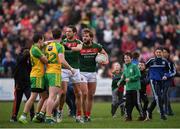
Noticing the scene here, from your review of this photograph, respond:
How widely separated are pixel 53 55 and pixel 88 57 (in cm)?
200

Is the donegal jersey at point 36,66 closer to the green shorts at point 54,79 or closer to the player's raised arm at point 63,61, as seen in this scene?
the green shorts at point 54,79

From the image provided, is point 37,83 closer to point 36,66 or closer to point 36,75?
point 36,75

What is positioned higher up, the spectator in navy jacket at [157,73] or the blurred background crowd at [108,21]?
the blurred background crowd at [108,21]

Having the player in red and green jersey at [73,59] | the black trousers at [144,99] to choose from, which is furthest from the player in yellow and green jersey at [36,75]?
the black trousers at [144,99]

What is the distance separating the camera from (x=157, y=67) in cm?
2311

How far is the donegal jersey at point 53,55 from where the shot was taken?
2034cm

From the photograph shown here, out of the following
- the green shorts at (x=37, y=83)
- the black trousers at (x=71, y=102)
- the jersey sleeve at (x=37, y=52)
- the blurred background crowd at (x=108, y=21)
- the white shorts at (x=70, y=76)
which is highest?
the blurred background crowd at (x=108, y=21)

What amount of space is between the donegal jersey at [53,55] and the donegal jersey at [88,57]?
1787 mm

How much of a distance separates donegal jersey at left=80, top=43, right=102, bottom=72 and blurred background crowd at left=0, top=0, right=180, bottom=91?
15484 mm

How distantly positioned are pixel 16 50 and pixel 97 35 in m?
4.83

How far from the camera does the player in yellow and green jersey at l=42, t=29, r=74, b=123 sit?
66.4 feet

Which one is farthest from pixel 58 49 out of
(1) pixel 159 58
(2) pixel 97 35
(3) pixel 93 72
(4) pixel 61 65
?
(2) pixel 97 35

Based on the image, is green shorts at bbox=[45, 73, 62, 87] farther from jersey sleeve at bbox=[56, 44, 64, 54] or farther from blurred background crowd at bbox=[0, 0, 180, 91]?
blurred background crowd at bbox=[0, 0, 180, 91]

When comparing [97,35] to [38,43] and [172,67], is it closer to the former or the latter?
[172,67]
